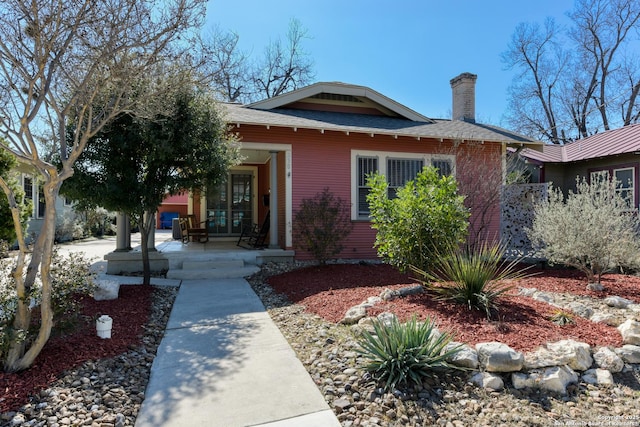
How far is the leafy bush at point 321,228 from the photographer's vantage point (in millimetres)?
7969

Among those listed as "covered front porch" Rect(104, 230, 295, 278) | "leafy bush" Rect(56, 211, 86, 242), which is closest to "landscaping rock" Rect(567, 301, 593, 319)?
"covered front porch" Rect(104, 230, 295, 278)

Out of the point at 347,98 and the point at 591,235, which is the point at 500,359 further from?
the point at 347,98

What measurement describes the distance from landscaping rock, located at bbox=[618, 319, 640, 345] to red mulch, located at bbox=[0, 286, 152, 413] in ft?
16.1

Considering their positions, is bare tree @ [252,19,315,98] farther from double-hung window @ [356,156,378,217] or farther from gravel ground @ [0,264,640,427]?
gravel ground @ [0,264,640,427]

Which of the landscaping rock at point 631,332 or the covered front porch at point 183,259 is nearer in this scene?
the landscaping rock at point 631,332

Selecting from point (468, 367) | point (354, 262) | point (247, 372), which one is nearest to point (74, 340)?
point (247, 372)

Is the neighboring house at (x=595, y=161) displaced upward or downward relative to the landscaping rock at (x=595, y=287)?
upward

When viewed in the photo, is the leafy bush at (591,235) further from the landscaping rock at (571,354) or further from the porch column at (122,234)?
the porch column at (122,234)

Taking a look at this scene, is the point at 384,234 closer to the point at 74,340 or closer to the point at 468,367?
the point at 468,367

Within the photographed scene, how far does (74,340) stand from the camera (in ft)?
12.2

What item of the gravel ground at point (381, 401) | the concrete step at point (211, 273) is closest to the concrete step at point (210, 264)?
the concrete step at point (211, 273)

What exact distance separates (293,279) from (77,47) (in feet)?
16.5

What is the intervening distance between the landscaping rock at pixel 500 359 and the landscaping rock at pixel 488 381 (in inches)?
2.9

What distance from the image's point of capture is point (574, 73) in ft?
78.6
